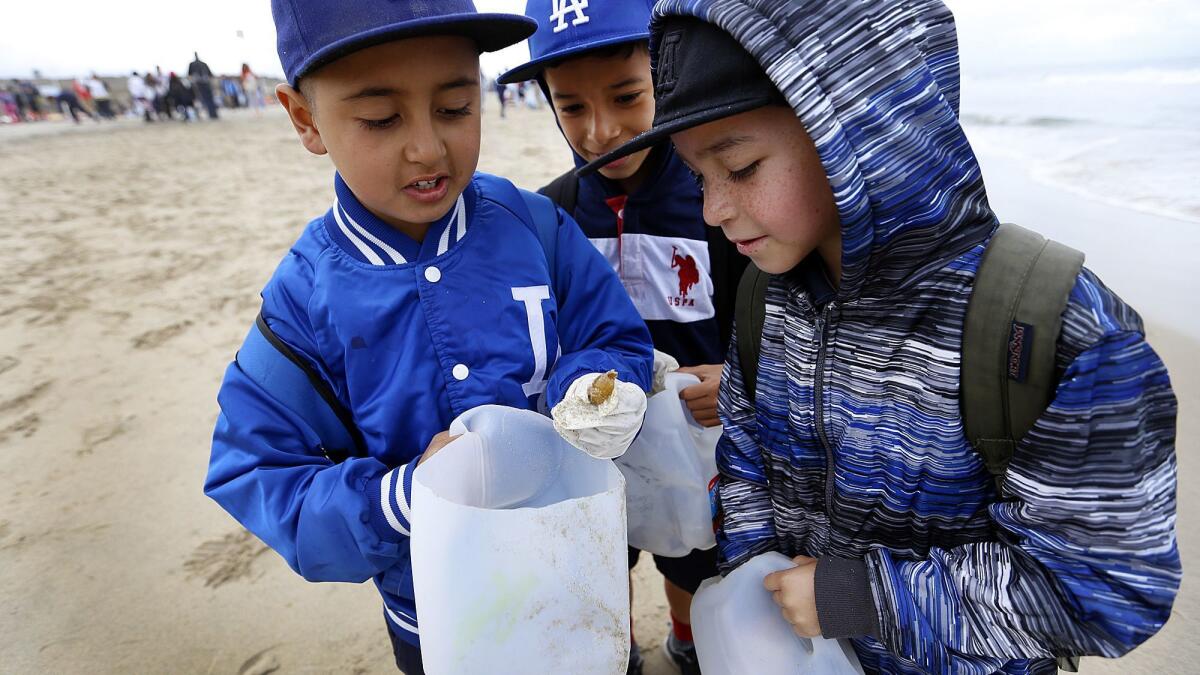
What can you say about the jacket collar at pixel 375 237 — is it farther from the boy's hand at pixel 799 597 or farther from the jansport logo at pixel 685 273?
the boy's hand at pixel 799 597

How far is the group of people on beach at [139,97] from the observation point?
23.2 meters

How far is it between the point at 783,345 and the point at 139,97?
30051 mm

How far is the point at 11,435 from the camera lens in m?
3.80

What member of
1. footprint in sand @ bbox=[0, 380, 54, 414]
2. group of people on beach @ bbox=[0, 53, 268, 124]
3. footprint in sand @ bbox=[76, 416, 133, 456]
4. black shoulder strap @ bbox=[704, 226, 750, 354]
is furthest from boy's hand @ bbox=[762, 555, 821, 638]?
group of people on beach @ bbox=[0, 53, 268, 124]

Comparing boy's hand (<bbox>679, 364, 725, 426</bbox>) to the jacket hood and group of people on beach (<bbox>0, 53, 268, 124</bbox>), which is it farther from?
group of people on beach (<bbox>0, 53, 268, 124</bbox>)

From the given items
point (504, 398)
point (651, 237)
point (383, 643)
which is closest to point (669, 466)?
point (504, 398)

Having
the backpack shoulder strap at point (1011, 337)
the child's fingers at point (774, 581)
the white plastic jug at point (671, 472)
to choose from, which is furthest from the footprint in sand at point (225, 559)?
the backpack shoulder strap at point (1011, 337)

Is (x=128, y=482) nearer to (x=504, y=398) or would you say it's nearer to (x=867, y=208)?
(x=504, y=398)

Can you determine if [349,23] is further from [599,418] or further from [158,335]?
[158,335]

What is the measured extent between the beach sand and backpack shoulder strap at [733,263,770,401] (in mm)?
1499

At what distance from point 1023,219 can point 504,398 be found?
21.2 ft

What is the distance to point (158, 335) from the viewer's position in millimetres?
4988

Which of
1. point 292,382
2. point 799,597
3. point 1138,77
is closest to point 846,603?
point 799,597

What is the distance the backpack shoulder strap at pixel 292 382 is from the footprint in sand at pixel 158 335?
4.33 metres
